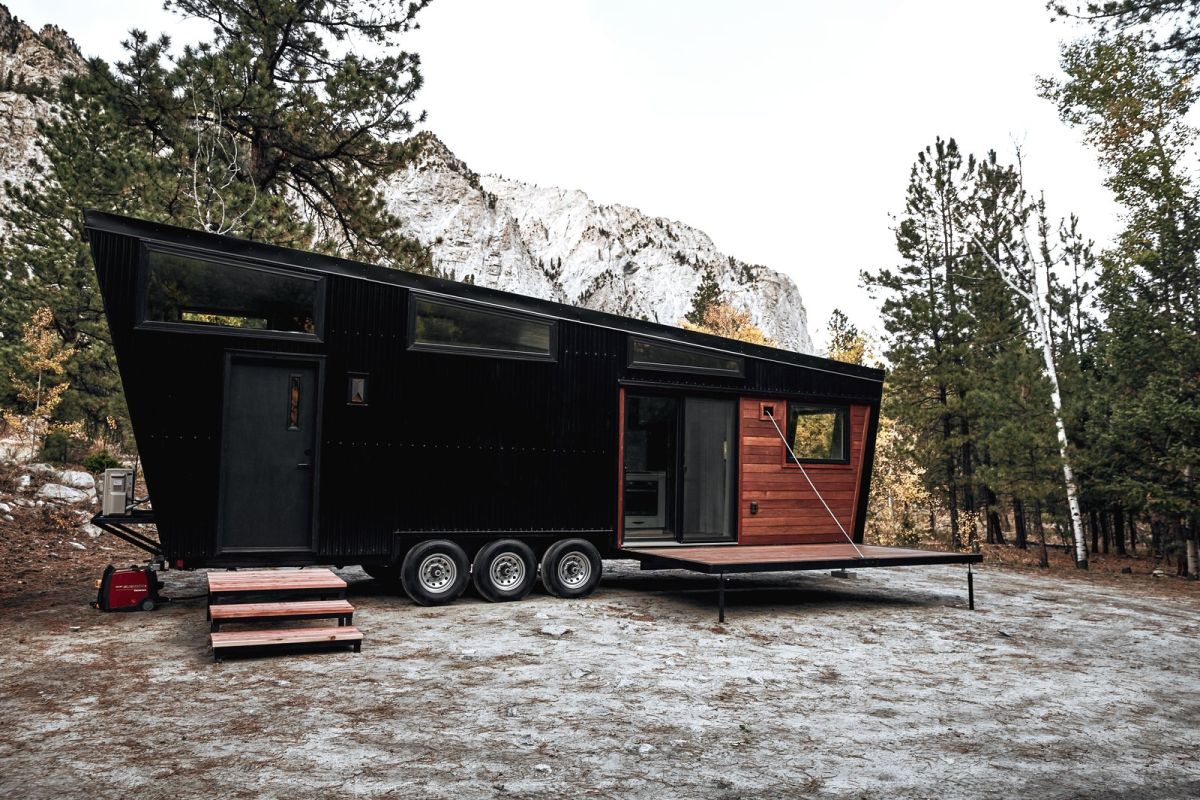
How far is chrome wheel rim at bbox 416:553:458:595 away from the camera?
7766 mm

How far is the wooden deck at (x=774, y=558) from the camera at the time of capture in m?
7.69

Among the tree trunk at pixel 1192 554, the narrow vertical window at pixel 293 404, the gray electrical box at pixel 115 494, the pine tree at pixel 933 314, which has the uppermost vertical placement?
the pine tree at pixel 933 314

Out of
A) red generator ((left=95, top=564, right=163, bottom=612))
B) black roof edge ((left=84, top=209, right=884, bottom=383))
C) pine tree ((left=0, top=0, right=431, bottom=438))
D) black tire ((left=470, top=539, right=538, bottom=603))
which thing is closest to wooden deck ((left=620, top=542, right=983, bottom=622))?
black tire ((left=470, top=539, right=538, bottom=603))

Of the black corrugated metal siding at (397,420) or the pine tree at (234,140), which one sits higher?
the pine tree at (234,140)

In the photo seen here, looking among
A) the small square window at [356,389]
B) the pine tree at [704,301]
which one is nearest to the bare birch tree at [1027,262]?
the small square window at [356,389]

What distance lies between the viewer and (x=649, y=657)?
5969mm

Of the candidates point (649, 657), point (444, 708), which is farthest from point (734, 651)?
point (444, 708)

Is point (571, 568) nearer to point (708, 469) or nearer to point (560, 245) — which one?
point (708, 469)

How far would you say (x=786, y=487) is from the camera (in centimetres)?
986

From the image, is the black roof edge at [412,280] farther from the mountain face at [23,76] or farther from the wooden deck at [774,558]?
the mountain face at [23,76]

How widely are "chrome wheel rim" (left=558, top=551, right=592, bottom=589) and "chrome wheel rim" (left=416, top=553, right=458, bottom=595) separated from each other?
49.4 inches

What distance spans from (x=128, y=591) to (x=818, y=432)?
27.2ft

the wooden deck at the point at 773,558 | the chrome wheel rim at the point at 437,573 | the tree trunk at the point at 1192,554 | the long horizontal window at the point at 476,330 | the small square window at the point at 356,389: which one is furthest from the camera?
the tree trunk at the point at 1192,554

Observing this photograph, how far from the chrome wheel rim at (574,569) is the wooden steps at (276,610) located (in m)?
2.76
